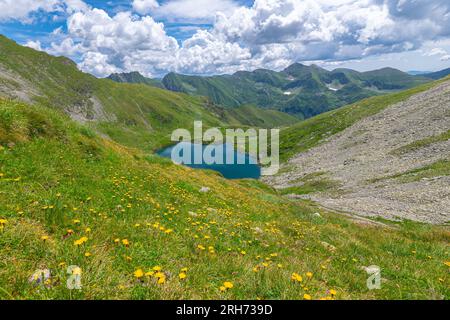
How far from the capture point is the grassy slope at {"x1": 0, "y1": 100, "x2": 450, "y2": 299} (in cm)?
534

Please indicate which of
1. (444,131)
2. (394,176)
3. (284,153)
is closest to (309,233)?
(394,176)

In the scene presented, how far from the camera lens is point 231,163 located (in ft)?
449

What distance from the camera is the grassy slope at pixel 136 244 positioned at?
17.5 feet

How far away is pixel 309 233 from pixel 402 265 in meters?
4.45

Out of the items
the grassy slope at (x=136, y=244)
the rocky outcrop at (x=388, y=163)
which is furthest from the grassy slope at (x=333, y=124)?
the grassy slope at (x=136, y=244)

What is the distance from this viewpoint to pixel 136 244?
22.5 ft
